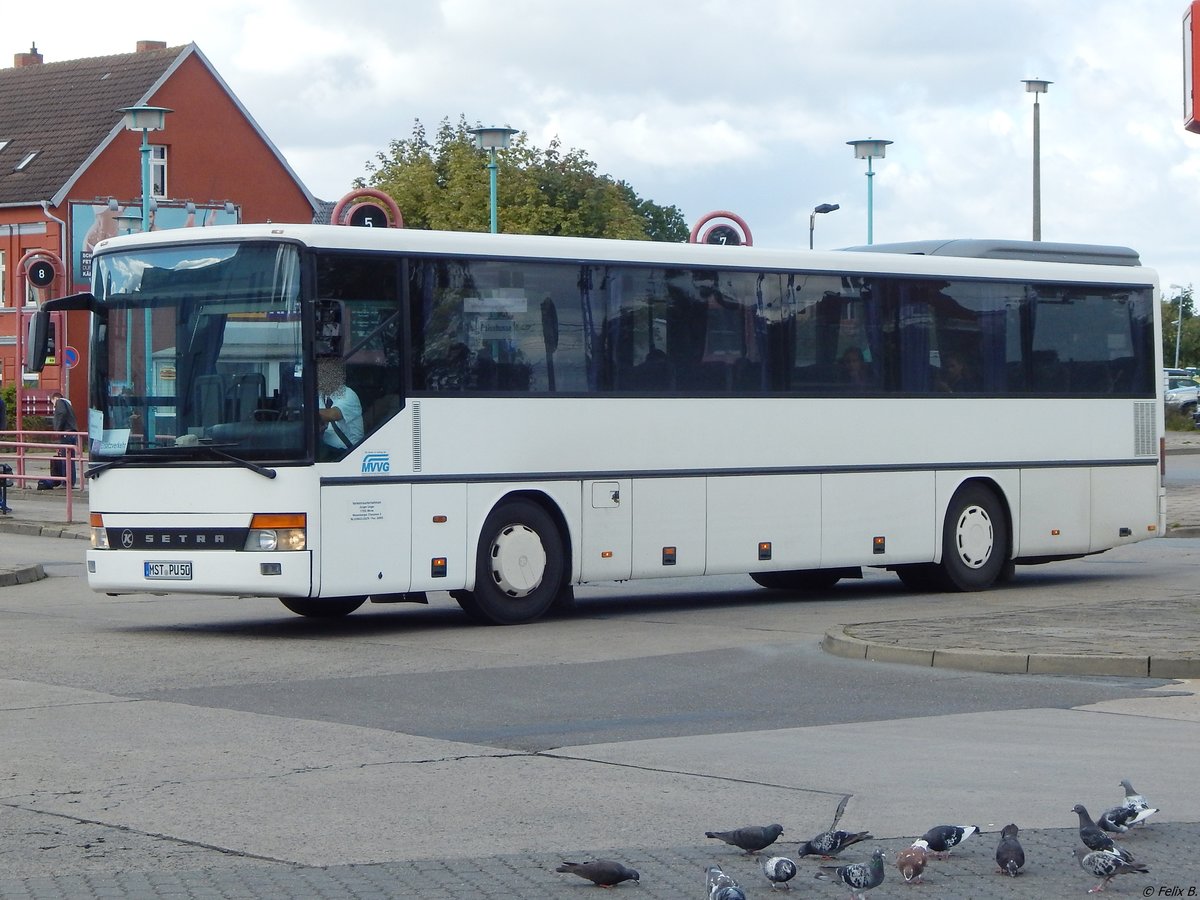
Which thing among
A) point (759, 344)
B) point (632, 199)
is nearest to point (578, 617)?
point (759, 344)

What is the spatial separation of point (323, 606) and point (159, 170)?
2081 inches

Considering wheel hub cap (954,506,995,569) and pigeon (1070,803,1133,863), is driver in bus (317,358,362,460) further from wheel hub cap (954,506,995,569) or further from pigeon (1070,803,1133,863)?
pigeon (1070,803,1133,863)

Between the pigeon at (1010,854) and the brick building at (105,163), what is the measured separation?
56006 mm

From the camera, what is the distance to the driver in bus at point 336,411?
15.1 m

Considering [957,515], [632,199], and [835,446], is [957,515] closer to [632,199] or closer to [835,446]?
[835,446]

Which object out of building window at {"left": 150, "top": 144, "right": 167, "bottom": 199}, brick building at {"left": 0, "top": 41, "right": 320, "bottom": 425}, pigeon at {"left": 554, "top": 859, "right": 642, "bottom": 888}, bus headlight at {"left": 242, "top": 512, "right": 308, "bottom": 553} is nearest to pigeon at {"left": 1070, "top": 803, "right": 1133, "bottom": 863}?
pigeon at {"left": 554, "top": 859, "right": 642, "bottom": 888}

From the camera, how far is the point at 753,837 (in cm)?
693

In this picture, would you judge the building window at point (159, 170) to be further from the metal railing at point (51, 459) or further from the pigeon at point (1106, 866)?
the pigeon at point (1106, 866)

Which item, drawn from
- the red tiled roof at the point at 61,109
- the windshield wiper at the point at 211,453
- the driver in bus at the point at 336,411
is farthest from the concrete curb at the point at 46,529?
the red tiled roof at the point at 61,109

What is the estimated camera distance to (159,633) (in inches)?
635

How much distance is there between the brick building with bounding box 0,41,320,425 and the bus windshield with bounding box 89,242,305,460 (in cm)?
4610

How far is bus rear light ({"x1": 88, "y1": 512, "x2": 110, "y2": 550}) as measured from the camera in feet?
51.1

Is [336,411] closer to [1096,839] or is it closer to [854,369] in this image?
[854,369]

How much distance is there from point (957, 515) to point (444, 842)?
498 inches
